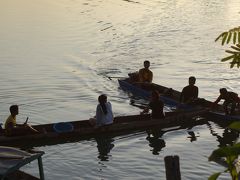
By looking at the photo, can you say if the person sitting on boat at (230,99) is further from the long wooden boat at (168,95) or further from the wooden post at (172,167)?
the wooden post at (172,167)

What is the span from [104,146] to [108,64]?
1227cm

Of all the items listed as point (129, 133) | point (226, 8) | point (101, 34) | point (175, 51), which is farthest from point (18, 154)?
point (226, 8)

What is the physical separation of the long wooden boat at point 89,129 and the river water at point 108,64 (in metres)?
0.26

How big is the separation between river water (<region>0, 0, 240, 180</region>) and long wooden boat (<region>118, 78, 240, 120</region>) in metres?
0.40

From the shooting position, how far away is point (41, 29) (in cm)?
3775

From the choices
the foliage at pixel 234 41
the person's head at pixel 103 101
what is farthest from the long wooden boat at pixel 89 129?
the foliage at pixel 234 41

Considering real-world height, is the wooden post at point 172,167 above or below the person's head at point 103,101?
below

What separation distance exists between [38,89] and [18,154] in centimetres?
1403

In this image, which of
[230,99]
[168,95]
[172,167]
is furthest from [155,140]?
[172,167]

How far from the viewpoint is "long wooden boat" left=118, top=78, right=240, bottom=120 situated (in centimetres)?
1801

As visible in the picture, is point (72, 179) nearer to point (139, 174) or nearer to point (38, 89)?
point (139, 174)

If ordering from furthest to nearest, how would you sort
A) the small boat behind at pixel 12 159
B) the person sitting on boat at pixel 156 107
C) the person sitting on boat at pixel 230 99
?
the person sitting on boat at pixel 230 99 < the person sitting on boat at pixel 156 107 < the small boat behind at pixel 12 159

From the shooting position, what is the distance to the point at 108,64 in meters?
28.0

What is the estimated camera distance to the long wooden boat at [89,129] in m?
15.5
